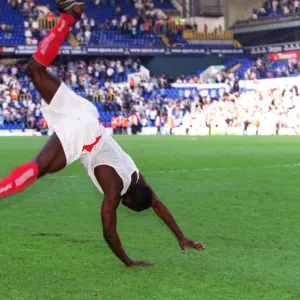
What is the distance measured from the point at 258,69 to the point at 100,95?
36.7 ft

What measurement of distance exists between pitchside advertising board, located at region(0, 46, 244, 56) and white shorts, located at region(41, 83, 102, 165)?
4393 centimetres

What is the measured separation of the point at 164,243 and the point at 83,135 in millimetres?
2141

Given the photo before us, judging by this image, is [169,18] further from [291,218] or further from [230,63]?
[291,218]

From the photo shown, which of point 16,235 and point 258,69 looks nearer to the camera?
point 16,235

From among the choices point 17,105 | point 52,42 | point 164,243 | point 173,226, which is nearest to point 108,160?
point 173,226

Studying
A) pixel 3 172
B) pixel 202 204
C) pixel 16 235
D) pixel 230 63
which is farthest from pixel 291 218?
pixel 230 63

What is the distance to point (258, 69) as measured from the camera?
174 feet

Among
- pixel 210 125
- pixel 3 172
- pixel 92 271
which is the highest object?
pixel 92 271

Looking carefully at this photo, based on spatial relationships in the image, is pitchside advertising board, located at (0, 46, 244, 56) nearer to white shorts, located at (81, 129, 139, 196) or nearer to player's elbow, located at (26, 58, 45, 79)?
player's elbow, located at (26, 58, 45, 79)

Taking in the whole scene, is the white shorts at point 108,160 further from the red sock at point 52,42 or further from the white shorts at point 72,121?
the red sock at point 52,42

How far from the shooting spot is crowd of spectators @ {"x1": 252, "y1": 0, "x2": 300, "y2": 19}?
57.2m

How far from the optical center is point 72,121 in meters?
6.79

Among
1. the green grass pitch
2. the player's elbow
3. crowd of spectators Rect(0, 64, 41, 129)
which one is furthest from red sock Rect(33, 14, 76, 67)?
crowd of spectators Rect(0, 64, 41, 129)

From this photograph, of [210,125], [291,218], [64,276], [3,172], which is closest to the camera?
[64,276]
